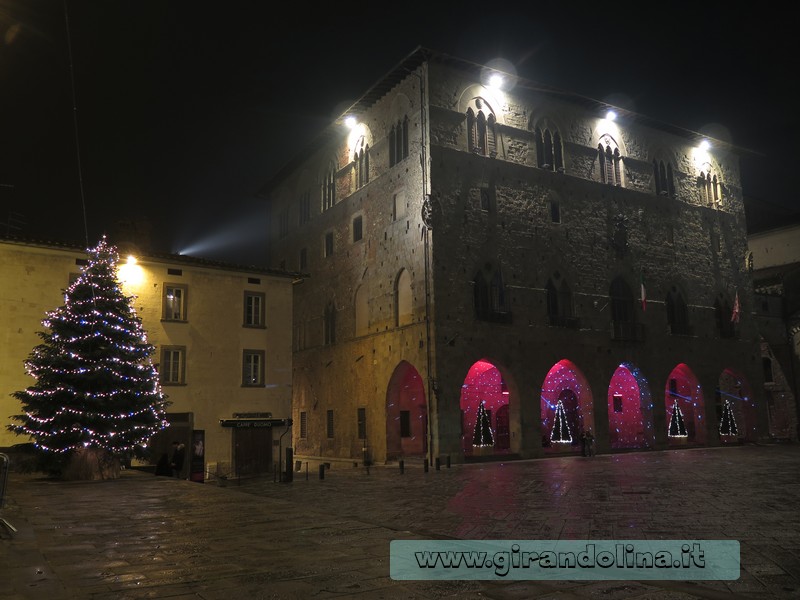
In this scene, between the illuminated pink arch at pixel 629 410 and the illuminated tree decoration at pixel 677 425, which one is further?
the illuminated tree decoration at pixel 677 425

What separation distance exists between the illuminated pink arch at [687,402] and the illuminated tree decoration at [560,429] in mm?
5679

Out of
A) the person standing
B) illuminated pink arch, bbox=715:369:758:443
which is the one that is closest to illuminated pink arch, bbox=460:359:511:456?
the person standing

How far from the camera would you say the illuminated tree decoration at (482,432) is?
30969 mm

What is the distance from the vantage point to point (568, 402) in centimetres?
3416

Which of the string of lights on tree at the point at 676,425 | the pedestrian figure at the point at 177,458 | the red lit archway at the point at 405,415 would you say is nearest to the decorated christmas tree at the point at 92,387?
the pedestrian figure at the point at 177,458

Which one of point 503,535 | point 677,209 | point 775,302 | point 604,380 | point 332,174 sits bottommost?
point 503,535

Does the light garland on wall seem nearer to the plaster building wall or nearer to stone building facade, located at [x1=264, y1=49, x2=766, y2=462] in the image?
the plaster building wall

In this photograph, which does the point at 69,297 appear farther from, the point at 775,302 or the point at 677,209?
the point at 775,302

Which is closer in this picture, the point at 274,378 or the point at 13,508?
the point at 13,508

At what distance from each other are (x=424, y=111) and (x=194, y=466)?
664 inches

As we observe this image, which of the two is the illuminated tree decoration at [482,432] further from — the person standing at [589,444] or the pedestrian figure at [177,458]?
the pedestrian figure at [177,458]

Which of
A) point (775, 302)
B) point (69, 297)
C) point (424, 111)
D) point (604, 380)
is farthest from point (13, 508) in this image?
→ point (775, 302)

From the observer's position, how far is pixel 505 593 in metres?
6.17

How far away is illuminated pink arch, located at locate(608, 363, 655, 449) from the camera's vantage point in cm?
3325
